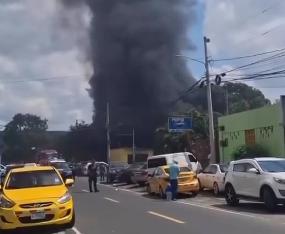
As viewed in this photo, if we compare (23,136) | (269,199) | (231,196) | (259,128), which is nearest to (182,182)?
(231,196)

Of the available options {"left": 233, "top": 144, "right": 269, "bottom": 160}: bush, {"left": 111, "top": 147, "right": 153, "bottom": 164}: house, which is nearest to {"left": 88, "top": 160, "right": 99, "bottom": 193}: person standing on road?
{"left": 233, "top": 144, "right": 269, "bottom": 160}: bush

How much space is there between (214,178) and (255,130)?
947 cm

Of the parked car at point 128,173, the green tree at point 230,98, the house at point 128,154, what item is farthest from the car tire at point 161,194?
the green tree at point 230,98

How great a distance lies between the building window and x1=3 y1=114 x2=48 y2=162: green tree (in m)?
87.9

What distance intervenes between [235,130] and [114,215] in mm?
21456

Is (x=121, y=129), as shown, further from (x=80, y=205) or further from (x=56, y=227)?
(x=56, y=227)

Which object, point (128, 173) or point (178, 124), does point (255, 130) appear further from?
point (128, 173)

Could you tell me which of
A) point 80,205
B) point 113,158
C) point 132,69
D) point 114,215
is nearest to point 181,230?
point 114,215

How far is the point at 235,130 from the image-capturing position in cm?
3803

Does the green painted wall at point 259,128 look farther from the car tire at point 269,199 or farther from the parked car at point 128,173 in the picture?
the car tire at point 269,199

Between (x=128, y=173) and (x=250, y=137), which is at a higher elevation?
(x=250, y=137)

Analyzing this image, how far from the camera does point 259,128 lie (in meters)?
34.2

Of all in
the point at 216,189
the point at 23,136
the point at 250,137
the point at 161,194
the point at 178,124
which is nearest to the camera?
the point at 216,189

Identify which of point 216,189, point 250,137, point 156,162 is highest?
point 250,137
